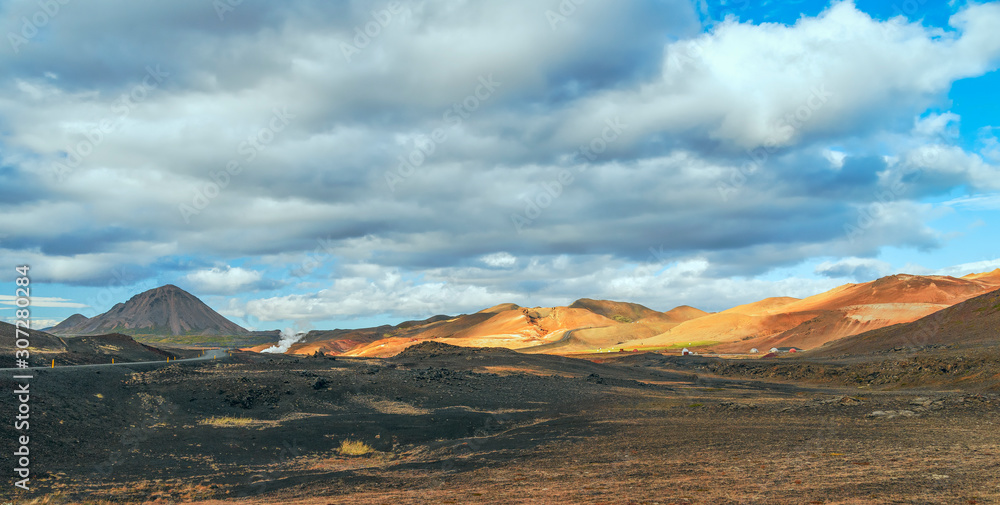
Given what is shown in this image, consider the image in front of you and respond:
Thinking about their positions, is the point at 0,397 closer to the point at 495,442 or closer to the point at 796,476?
the point at 495,442

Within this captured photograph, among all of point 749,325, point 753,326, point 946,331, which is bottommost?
point 753,326

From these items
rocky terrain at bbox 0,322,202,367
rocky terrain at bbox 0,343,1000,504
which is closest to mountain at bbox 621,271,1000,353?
rocky terrain at bbox 0,343,1000,504

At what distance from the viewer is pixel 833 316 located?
11306 cm

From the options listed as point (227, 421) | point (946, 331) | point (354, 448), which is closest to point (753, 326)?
point (946, 331)

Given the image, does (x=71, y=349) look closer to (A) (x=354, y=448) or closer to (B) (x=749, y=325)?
(A) (x=354, y=448)

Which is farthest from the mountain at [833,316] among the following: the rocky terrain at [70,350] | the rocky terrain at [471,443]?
the rocky terrain at [70,350]

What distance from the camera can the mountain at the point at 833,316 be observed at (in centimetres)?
10638

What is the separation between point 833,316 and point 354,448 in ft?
375

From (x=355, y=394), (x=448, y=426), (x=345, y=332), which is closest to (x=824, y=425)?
(x=448, y=426)

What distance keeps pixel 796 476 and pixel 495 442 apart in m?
11.8

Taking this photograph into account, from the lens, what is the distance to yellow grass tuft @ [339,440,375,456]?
23.0 meters

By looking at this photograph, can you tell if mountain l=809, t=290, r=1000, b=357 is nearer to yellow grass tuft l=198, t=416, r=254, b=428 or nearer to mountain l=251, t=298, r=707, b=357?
yellow grass tuft l=198, t=416, r=254, b=428

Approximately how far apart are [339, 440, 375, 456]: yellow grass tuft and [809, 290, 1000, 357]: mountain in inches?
2221

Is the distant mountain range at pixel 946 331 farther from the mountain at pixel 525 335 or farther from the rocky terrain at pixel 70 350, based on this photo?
A: the rocky terrain at pixel 70 350
